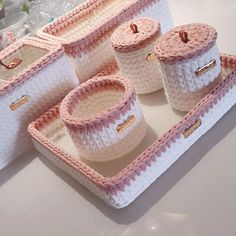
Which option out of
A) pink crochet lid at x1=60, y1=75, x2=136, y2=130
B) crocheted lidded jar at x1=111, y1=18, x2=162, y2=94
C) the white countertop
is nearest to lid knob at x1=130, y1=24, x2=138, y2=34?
crocheted lidded jar at x1=111, y1=18, x2=162, y2=94

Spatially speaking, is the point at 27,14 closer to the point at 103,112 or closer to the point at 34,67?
the point at 34,67

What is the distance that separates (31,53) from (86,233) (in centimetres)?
36

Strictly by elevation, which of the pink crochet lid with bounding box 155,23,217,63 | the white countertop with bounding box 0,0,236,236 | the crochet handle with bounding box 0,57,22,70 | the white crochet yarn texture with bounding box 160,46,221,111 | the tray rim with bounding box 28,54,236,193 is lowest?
the white countertop with bounding box 0,0,236,236

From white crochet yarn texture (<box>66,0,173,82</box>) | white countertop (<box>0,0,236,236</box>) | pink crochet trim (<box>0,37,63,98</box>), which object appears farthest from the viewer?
white crochet yarn texture (<box>66,0,173,82</box>)

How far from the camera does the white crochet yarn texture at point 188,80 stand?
2.15ft

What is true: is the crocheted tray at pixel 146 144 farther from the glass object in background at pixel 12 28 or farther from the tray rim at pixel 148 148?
the glass object in background at pixel 12 28

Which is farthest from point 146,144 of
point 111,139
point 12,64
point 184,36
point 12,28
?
point 12,28

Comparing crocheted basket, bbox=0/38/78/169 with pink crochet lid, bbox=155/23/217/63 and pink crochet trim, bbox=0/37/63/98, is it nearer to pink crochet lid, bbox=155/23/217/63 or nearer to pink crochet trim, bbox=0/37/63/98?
pink crochet trim, bbox=0/37/63/98

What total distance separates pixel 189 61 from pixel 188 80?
34 mm

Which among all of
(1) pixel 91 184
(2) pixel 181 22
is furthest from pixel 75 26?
(1) pixel 91 184

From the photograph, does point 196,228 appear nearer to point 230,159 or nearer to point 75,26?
point 230,159

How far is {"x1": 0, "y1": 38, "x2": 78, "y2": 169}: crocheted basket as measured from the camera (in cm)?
73

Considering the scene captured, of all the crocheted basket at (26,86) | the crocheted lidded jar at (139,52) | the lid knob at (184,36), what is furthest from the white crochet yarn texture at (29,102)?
the lid knob at (184,36)

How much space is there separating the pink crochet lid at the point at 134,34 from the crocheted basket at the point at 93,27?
5 cm
